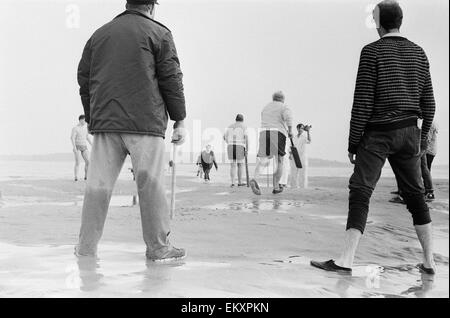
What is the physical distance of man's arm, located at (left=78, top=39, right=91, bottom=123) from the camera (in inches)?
153

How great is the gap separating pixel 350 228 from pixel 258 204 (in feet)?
14.6

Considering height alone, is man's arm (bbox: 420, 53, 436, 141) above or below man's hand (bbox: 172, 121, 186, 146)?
above

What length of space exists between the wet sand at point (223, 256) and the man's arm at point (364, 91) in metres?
0.92

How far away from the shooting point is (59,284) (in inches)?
121

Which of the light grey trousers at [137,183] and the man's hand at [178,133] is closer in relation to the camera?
the light grey trousers at [137,183]

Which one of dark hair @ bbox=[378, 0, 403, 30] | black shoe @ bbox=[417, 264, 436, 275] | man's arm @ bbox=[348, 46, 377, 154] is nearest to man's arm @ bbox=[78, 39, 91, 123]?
man's arm @ bbox=[348, 46, 377, 154]

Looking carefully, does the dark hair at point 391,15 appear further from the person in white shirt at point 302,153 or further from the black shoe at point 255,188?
the person in white shirt at point 302,153

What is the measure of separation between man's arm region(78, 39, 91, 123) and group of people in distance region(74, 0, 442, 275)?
0.05ft

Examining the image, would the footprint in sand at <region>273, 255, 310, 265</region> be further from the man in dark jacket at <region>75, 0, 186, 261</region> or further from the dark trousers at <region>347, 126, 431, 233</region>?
the man in dark jacket at <region>75, 0, 186, 261</region>

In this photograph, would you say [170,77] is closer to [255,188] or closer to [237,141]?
[255,188]

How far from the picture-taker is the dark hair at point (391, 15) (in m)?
3.71

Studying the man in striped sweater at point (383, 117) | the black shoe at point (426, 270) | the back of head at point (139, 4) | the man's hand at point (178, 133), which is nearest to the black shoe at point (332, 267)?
the man in striped sweater at point (383, 117)
